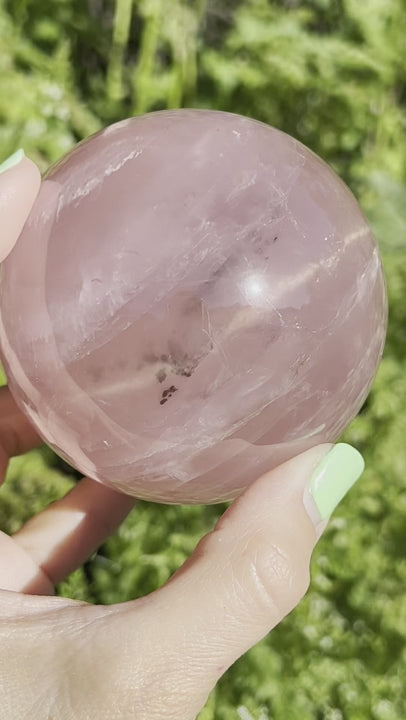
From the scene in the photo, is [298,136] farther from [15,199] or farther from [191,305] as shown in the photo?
[191,305]

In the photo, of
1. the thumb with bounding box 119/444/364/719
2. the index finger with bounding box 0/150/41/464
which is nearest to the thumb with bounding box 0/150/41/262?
the index finger with bounding box 0/150/41/464

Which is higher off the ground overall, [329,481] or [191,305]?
[191,305]

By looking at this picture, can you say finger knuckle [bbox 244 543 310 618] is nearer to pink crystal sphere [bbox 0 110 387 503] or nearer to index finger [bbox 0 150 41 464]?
pink crystal sphere [bbox 0 110 387 503]

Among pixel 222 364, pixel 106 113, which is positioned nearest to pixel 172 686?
pixel 222 364

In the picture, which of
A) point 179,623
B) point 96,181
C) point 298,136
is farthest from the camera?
point 298,136

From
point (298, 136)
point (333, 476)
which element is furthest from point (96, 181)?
point (298, 136)

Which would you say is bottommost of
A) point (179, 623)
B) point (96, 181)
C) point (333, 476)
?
point (333, 476)
